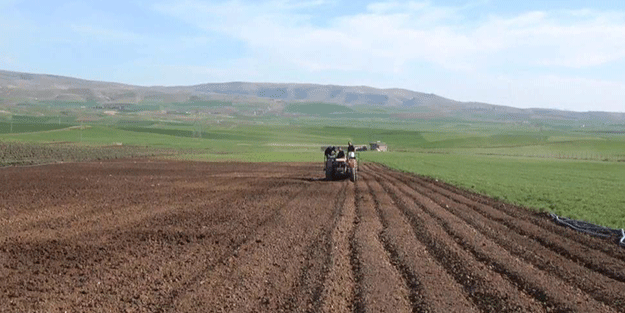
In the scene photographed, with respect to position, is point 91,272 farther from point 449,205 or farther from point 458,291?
point 449,205

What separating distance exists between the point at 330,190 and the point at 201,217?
10724 mm

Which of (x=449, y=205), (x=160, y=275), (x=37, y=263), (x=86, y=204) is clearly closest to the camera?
(x=160, y=275)

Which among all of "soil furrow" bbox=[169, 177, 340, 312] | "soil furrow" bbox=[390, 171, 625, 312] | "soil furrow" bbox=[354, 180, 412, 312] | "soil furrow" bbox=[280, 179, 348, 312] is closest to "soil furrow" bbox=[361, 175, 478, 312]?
"soil furrow" bbox=[354, 180, 412, 312]

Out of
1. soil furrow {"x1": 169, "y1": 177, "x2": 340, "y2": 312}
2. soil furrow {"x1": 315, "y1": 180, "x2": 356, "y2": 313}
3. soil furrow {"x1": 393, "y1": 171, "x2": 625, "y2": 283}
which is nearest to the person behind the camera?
soil furrow {"x1": 315, "y1": 180, "x2": 356, "y2": 313}

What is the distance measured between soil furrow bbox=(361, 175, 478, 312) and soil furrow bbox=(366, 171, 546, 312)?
0.18 meters

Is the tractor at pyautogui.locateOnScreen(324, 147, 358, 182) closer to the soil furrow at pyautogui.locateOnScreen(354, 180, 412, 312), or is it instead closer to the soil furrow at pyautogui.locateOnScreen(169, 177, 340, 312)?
the soil furrow at pyautogui.locateOnScreen(169, 177, 340, 312)

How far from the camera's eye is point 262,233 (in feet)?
54.1

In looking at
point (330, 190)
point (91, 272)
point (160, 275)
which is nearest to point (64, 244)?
point (91, 272)

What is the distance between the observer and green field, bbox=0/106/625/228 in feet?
Answer: 94.2

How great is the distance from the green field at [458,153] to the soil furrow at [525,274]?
5.71 m

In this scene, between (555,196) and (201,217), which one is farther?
(555,196)

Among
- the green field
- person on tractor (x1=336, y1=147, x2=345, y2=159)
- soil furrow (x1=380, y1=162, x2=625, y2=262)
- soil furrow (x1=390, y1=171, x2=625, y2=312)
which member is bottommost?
the green field

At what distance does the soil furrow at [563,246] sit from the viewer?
13.1 metres

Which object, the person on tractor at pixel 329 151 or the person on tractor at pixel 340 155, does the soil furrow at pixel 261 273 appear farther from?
the person on tractor at pixel 329 151
